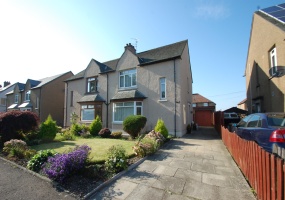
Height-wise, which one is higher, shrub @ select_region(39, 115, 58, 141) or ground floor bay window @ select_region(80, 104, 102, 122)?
ground floor bay window @ select_region(80, 104, 102, 122)

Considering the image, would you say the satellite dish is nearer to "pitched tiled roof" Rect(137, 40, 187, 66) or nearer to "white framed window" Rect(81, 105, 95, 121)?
"pitched tiled roof" Rect(137, 40, 187, 66)

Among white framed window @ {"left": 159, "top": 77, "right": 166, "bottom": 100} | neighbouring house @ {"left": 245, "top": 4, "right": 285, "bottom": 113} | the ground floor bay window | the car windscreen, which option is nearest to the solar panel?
neighbouring house @ {"left": 245, "top": 4, "right": 285, "bottom": 113}

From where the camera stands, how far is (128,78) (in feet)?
55.2

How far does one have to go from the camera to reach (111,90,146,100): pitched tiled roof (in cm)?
1502

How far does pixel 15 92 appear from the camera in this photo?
34.3m

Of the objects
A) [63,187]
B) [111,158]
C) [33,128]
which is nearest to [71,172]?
[63,187]

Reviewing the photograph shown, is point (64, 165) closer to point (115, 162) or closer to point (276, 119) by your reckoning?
point (115, 162)

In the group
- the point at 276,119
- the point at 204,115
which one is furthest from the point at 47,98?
the point at 276,119

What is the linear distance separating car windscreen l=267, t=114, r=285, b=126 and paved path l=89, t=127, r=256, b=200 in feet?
6.34

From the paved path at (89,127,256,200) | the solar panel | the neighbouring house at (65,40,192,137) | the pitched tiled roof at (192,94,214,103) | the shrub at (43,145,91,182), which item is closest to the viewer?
the paved path at (89,127,256,200)

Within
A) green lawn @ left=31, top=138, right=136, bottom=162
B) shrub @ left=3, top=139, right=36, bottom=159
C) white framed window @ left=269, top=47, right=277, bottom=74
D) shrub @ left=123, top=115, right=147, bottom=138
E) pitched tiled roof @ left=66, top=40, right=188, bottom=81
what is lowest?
green lawn @ left=31, top=138, right=136, bottom=162

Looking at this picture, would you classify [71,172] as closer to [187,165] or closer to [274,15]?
[187,165]

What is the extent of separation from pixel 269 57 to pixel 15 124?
1900cm

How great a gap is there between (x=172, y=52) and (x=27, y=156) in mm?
13184
